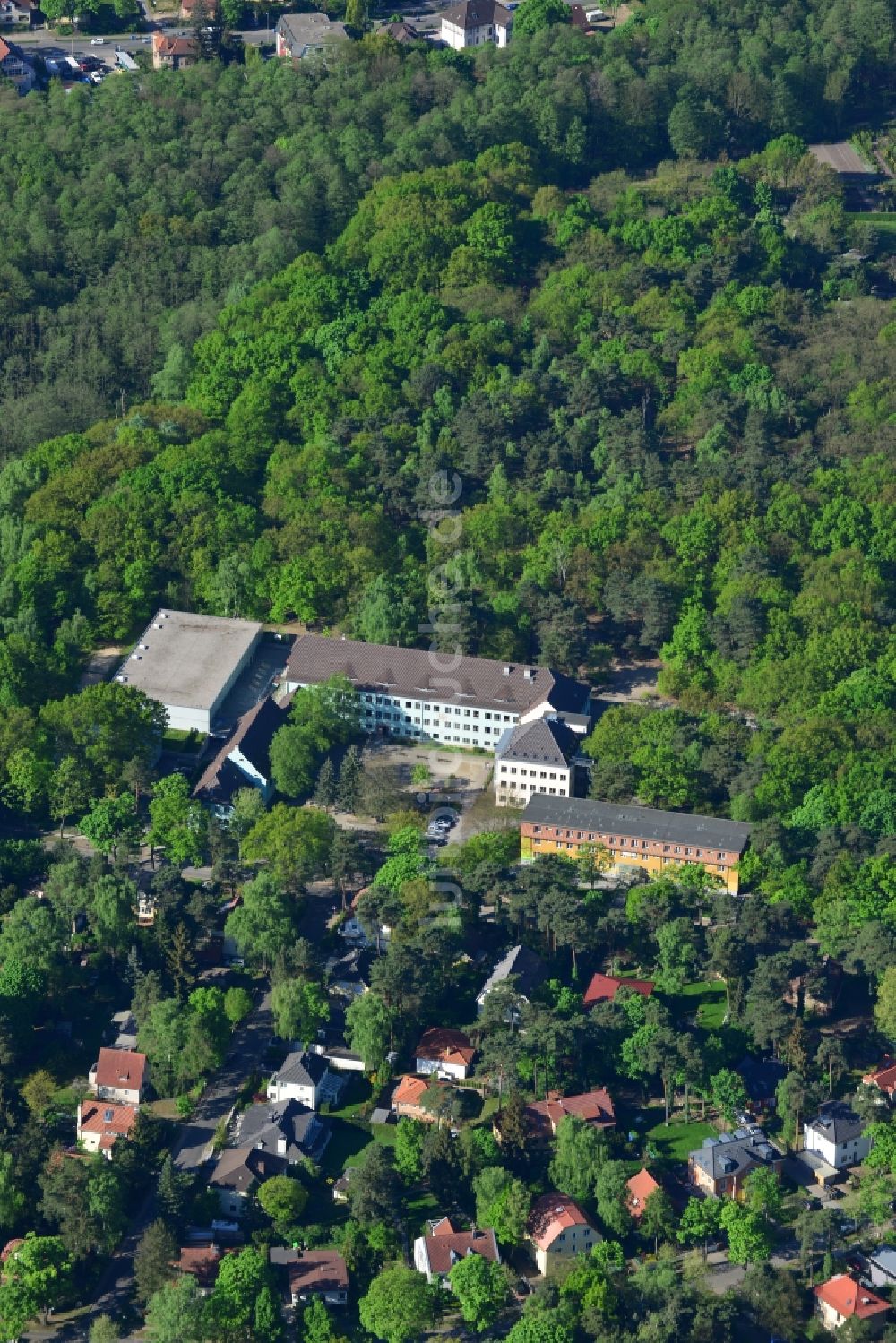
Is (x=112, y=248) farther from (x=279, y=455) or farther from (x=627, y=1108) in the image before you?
(x=627, y=1108)

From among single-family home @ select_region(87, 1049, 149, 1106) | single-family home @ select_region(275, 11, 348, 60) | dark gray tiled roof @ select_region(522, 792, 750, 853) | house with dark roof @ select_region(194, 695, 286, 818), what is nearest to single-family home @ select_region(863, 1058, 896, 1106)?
dark gray tiled roof @ select_region(522, 792, 750, 853)

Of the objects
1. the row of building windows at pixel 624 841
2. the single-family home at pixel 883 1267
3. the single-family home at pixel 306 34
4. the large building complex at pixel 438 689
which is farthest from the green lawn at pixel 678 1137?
the single-family home at pixel 306 34

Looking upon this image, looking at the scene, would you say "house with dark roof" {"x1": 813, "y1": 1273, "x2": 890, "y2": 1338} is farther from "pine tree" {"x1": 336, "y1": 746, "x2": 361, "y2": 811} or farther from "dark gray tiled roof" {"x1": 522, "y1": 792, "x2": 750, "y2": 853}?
"pine tree" {"x1": 336, "y1": 746, "x2": 361, "y2": 811}

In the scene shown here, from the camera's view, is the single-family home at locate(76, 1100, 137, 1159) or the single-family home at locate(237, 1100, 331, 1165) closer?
the single-family home at locate(237, 1100, 331, 1165)

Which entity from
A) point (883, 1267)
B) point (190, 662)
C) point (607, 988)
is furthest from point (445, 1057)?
point (190, 662)

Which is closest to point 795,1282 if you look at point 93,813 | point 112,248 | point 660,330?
point 93,813

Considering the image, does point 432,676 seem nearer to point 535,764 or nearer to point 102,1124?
point 535,764
